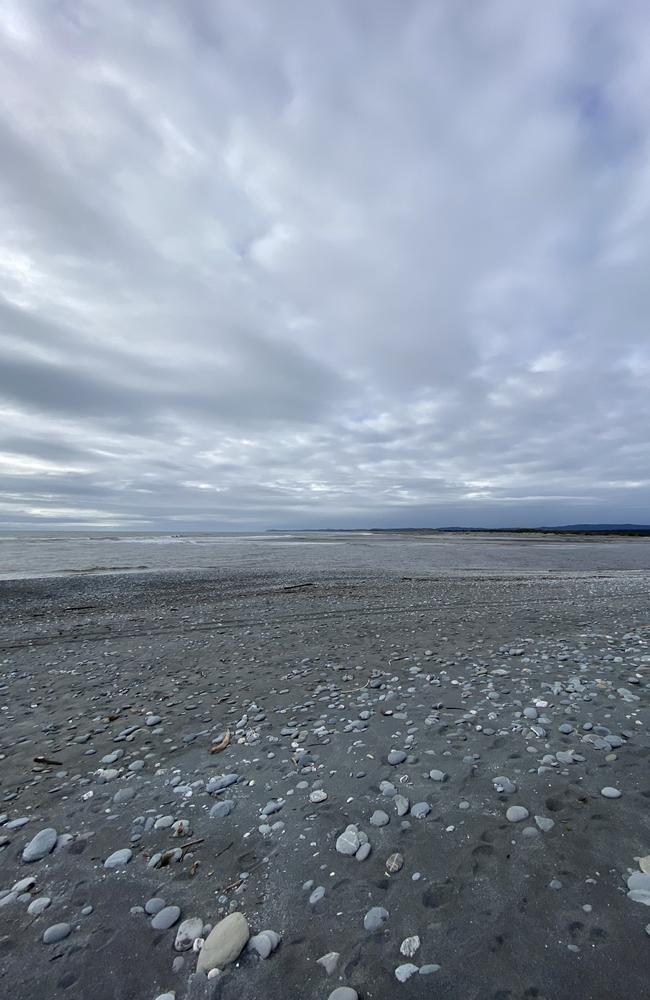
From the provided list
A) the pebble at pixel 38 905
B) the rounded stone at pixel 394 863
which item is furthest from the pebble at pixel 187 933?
the rounded stone at pixel 394 863

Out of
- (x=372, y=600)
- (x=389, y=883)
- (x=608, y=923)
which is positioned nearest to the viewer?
(x=608, y=923)

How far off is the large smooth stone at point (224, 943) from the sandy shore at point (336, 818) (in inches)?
2.6

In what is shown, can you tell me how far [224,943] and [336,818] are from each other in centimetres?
148

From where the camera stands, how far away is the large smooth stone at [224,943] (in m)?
2.76

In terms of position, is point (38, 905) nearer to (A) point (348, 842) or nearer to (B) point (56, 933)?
(B) point (56, 933)

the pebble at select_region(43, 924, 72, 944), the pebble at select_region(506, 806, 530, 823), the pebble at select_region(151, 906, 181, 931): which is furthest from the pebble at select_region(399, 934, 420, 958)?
the pebble at select_region(43, 924, 72, 944)

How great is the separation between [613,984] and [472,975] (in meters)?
0.80

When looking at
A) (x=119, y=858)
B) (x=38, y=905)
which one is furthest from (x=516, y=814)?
(x=38, y=905)

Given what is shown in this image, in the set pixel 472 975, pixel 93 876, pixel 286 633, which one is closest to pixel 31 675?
pixel 286 633

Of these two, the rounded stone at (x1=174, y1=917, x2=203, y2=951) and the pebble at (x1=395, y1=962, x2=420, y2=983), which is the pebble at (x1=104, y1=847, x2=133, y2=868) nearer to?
the rounded stone at (x1=174, y1=917, x2=203, y2=951)

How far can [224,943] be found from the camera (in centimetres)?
288

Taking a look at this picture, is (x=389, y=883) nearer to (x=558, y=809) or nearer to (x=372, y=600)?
(x=558, y=809)

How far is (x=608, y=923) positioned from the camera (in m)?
2.85

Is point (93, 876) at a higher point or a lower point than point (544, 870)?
lower
